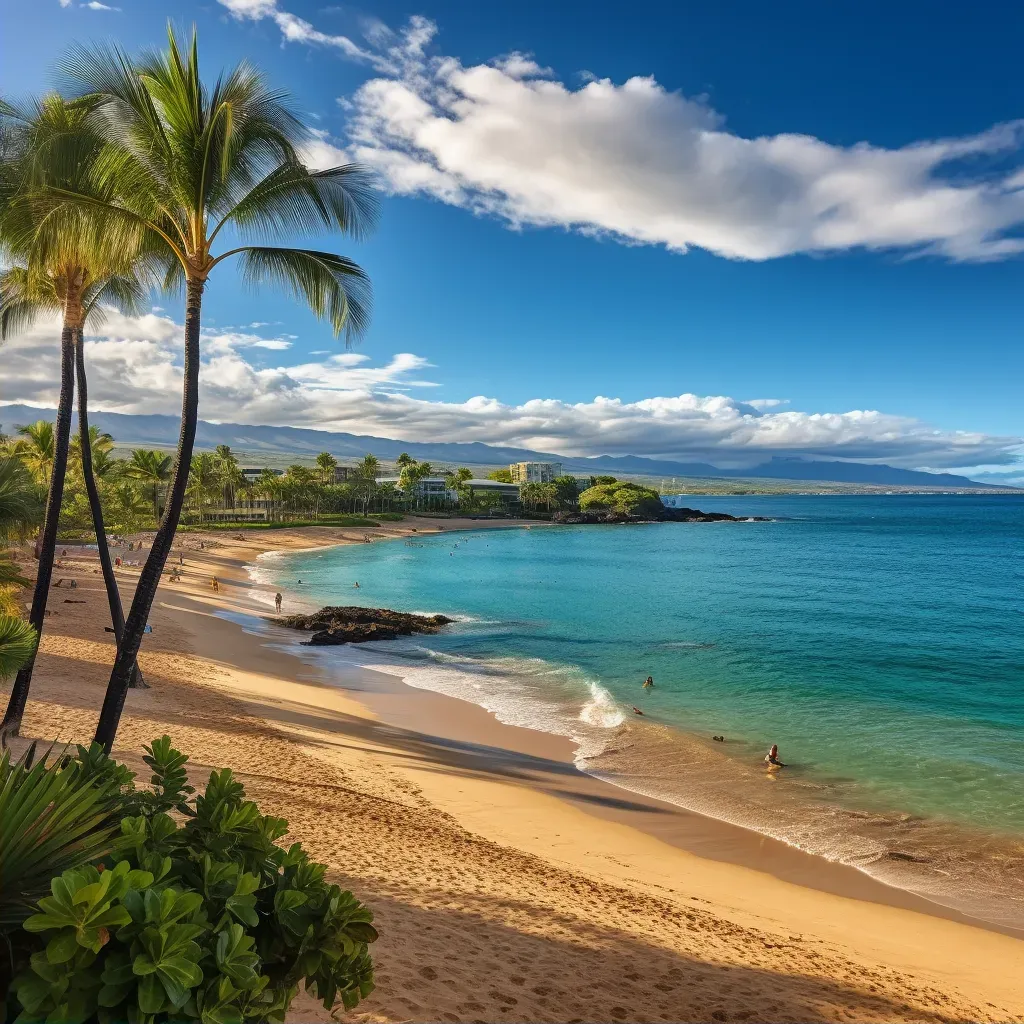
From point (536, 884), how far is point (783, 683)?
17653 mm

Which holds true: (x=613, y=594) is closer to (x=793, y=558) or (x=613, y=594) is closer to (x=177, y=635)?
(x=177, y=635)

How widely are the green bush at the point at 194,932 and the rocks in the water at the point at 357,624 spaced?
2729 centimetres

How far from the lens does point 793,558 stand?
7206 cm

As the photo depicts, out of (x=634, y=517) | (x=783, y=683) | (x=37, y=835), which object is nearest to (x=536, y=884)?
(x=37, y=835)

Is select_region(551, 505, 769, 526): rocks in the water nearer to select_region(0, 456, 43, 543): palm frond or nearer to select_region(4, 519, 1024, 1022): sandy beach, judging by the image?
select_region(4, 519, 1024, 1022): sandy beach

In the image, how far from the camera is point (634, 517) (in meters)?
142

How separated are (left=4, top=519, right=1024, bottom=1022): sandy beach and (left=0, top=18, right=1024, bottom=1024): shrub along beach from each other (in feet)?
0.17

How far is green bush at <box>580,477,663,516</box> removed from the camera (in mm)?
142625

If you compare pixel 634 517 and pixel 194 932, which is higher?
pixel 194 932

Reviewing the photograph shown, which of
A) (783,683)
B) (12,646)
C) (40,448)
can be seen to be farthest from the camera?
(40,448)

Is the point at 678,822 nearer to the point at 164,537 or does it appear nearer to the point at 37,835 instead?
the point at 164,537

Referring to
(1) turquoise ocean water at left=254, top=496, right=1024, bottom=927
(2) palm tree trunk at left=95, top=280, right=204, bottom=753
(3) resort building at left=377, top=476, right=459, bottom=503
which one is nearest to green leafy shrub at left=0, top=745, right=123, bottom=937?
(2) palm tree trunk at left=95, top=280, right=204, bottom=753

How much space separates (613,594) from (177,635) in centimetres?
2816

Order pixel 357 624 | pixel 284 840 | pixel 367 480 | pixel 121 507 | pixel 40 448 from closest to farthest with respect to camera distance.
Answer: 1. pixel 284 840
2. pixel 357 624
3. pixel 40 448
4. pixel 121 507
5. pixel 367 480
